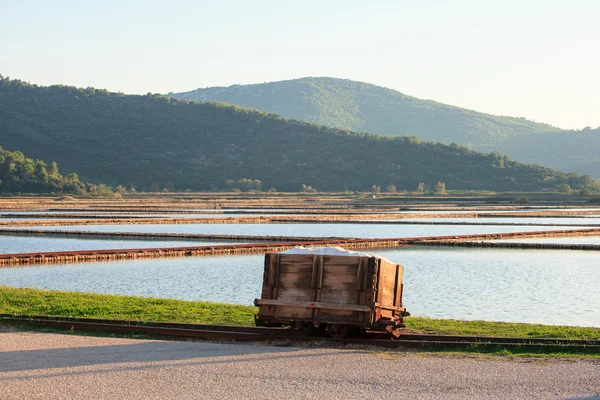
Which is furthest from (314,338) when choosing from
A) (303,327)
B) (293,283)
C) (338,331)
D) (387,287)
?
(387,287)

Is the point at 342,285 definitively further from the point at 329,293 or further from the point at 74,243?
the point at 74,243

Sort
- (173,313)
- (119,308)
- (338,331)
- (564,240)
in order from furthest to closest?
(564,240), (119,308), (173,313), (338,331)

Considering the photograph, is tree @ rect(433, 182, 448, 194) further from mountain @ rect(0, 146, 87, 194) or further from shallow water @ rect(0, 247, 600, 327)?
shallow water @ rect(0, 247, 600, 327)

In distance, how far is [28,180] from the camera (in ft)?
284

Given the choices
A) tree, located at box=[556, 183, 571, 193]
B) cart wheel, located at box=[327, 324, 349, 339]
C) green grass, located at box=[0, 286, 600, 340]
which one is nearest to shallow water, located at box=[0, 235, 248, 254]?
green grass, located at box=[0, 286, 600, 340]

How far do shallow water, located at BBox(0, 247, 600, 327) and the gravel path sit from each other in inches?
232

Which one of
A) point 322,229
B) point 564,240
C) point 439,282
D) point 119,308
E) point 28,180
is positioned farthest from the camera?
point 28,180

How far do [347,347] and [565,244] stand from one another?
23861 mm

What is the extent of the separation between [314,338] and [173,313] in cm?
335

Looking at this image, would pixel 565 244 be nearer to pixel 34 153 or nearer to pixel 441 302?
pixel 441 302

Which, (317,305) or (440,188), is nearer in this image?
(317,305)

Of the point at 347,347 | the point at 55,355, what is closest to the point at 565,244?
the point at 347,347

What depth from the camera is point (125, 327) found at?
12430 mm

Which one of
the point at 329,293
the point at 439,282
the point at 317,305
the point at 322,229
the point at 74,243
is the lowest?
the point at 74,243
